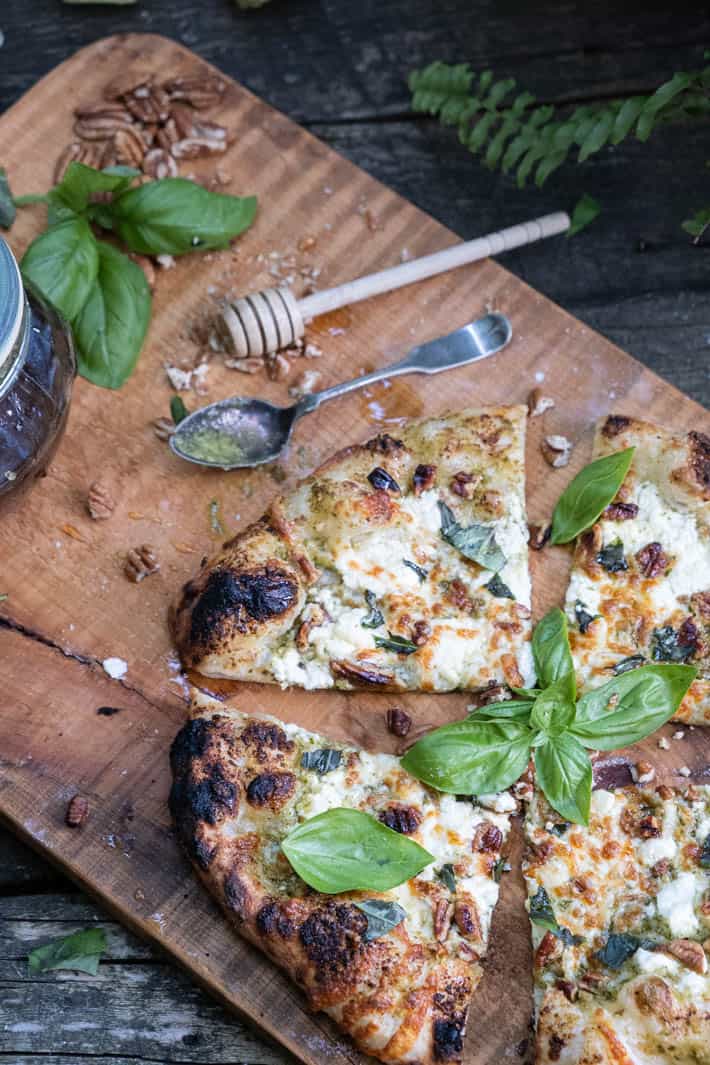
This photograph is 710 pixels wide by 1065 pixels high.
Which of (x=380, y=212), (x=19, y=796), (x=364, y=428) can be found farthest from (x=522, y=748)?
(x=380, y=212)

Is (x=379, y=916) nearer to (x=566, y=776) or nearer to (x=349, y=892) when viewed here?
(x=349, y=892)

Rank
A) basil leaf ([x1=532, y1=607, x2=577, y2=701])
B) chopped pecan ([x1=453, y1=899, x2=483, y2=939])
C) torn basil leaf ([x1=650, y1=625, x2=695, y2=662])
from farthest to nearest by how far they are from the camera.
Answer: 1. torn basil leaf ([x1=650, y1=625, x2=695, y2=662])
2. basil leaf ([x1=532, y1=607, x2=577, y2=701])
3. chopped pecan ([x1=453, y1=899, x2=483, y2=939])

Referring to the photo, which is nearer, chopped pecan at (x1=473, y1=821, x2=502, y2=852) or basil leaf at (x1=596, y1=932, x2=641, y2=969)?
basil leaf at (x1=596, y1=932, x2=641, y2=969)

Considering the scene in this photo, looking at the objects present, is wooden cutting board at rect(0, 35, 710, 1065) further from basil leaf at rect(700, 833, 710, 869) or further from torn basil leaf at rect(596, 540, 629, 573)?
basil leaf at rect(700, 833, 710, 869)

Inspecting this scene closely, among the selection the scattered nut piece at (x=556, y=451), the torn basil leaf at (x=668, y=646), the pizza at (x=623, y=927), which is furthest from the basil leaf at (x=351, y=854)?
the scattered nut piece at (x=556, y=451)

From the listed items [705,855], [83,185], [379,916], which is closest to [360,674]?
[379,916]

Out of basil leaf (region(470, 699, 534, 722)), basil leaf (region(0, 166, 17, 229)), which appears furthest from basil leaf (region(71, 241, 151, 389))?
basil leaf (region(470, 699, 534, 722))

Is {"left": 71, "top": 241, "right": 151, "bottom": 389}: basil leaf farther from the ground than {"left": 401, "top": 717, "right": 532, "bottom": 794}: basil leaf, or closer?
farther from the ground

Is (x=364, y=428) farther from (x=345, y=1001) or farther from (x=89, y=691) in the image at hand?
(x=345, y=1001)
